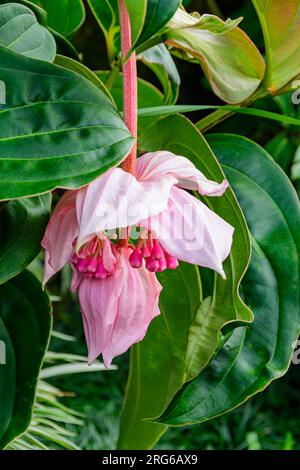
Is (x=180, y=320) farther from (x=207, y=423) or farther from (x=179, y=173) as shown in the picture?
(x=207, y=423)

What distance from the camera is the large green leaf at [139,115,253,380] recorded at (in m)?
0.41

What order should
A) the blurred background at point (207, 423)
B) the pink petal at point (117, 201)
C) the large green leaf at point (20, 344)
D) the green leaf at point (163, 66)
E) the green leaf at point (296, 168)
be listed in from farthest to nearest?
the blurred background at point (207, 423) → the green leaf at point (296, 168) → the green leaf at point (163, 66) → the large green leaf at point (20, 344) → the pink petal at point (117, 201)

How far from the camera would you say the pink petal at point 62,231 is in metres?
0.39

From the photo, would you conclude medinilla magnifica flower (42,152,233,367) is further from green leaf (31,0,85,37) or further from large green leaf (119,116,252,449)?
green leaf (31,0,85,37)

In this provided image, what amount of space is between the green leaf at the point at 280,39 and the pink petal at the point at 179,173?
0.14m

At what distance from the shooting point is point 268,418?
1.74 metres

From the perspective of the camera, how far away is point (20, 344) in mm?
478

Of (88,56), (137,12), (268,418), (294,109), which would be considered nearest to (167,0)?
(137,12)

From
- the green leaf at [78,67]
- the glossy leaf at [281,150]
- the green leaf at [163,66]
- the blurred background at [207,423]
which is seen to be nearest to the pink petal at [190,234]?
the green leaf at [78,67]

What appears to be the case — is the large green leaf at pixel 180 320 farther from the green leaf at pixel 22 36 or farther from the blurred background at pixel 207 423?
the blurred background at pixel 207 423

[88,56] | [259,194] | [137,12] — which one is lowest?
[88,56]

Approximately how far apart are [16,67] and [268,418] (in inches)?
58.9
